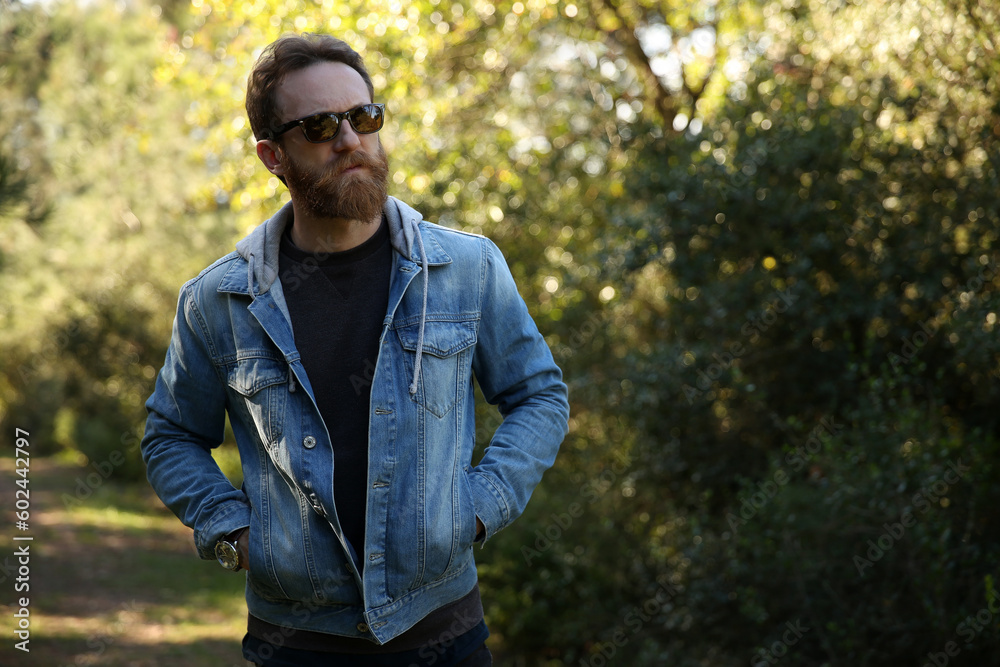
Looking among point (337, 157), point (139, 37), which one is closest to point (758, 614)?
point (337, 157)

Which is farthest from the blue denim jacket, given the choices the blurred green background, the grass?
the grass

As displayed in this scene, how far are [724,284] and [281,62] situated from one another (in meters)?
3.34

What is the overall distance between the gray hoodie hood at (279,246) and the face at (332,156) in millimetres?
79

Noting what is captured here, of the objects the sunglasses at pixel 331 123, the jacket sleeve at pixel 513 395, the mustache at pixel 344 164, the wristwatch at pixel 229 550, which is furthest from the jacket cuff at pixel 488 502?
the sunglasses at pixel 331 123

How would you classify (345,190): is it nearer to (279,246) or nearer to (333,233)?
(333,233)

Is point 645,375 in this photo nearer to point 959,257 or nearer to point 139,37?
point 959,257

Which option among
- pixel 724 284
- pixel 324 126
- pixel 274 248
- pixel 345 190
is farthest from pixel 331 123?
pixel 724 284

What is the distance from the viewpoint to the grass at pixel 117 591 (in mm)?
6262

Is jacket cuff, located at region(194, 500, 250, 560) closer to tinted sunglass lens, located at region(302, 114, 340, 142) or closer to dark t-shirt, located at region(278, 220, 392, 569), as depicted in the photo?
dark t-shirt, located at region(278, 220, 392, 569)

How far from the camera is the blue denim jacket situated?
6.63 feet

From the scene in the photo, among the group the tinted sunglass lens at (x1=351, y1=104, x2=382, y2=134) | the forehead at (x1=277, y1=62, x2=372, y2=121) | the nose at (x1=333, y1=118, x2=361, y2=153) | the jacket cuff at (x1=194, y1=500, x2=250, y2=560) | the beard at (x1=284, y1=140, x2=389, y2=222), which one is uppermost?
the forehead at (x1=277, y1=62, x2=372, y2=121)

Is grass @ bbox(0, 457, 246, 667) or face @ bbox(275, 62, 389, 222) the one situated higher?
face @ bbox(275, 62, 389, 222)

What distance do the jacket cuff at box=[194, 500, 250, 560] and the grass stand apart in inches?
176

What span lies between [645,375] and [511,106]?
151 inches
